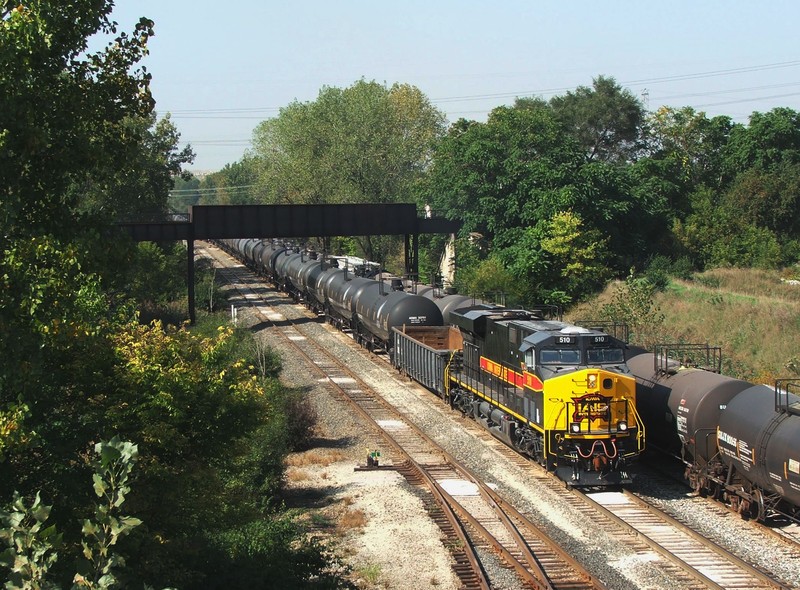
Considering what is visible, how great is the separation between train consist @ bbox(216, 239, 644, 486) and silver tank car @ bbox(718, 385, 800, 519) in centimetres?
233

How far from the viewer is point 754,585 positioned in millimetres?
15289

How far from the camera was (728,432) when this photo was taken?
19.0 meters

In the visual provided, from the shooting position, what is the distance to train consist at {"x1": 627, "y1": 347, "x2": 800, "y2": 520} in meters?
17.2

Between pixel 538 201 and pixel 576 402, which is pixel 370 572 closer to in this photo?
pixel 576 402

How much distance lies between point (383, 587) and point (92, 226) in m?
7.80

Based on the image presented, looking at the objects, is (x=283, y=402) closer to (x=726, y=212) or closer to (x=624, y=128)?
(x=726, y=212)

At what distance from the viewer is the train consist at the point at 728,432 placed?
17172 mm

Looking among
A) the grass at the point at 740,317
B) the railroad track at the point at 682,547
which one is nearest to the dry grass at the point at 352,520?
the railroad track at the point at 682,547

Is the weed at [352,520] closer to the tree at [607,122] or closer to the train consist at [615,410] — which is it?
the train consist at [615,410]

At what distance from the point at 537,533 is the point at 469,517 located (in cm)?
159

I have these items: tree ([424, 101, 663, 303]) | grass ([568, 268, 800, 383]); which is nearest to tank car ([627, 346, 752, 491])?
grass ([568, 268, 800, 383])

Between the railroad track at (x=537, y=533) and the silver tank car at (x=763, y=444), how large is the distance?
1.69m

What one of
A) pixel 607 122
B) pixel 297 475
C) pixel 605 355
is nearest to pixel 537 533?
pixel 605 355

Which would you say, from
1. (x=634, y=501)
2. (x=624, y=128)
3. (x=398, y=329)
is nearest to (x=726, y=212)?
(x=624, y=128)
